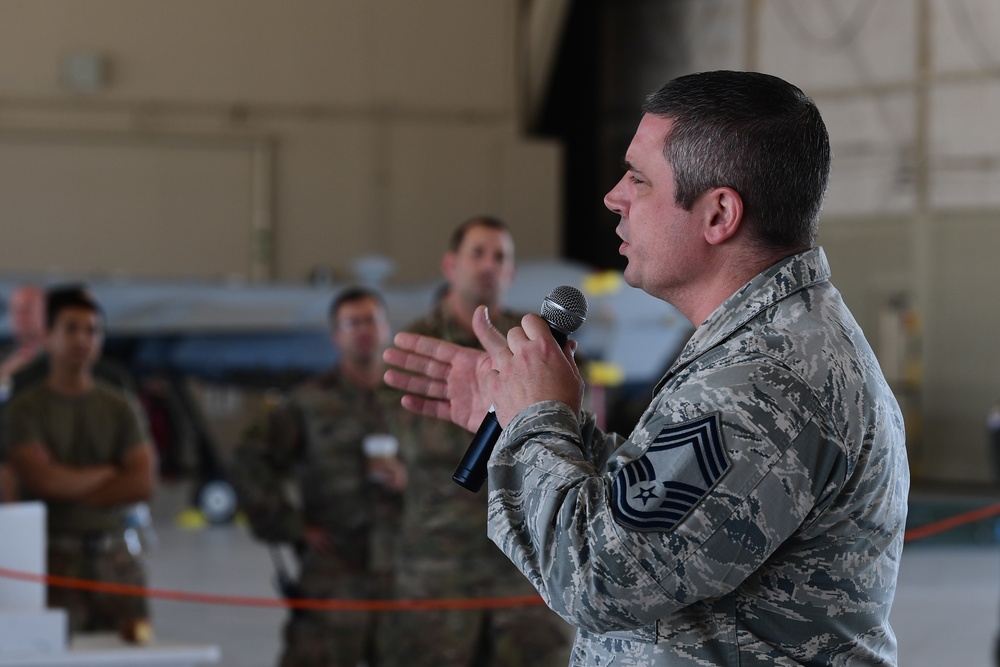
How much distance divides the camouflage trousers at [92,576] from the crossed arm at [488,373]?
291cm

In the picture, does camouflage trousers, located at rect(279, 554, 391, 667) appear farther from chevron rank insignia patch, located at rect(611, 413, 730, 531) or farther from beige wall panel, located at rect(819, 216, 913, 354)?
beige wall panel, located at rect(819, 216, 913, 354)

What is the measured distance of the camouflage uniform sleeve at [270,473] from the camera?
14.3ft

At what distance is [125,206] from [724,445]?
1473cm

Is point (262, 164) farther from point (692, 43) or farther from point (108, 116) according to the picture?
point (692, 43)

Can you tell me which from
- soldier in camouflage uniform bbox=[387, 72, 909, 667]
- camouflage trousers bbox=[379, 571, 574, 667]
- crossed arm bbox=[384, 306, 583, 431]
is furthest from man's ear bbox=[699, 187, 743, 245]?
camouflage trousers bbox=[379, 571, 574, 667]

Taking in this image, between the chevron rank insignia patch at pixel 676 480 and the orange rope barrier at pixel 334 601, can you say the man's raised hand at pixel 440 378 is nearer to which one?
the chevron rank insignia patch at pixel 676 480

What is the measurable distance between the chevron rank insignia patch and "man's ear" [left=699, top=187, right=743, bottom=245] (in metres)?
0.24

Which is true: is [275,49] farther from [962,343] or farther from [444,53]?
[962,343]

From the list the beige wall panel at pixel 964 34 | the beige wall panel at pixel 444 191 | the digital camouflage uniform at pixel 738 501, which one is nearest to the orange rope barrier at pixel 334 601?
the digital camouflage uniform at pixel 738 501

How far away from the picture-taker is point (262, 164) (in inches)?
605

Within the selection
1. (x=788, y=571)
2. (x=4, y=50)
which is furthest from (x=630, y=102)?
(x=788, y=571)

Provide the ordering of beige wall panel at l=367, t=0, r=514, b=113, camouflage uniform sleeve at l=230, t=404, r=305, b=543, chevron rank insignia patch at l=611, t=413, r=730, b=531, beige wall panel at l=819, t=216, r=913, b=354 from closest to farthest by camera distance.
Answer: chevron rank insignia patch at l=611, t=413, r=730, b=531
camouflage uniform sleeve at l=230, t=404, r=305, b=543
beige wall panel at l=819, t=216, r=913, b=354
beige wall panel at l=367, t=0, r=514, b=113

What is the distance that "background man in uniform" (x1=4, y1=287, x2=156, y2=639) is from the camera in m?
4.24

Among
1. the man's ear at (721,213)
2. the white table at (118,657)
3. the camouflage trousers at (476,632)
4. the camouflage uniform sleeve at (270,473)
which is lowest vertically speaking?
the camouflage trousers at (476,632)
